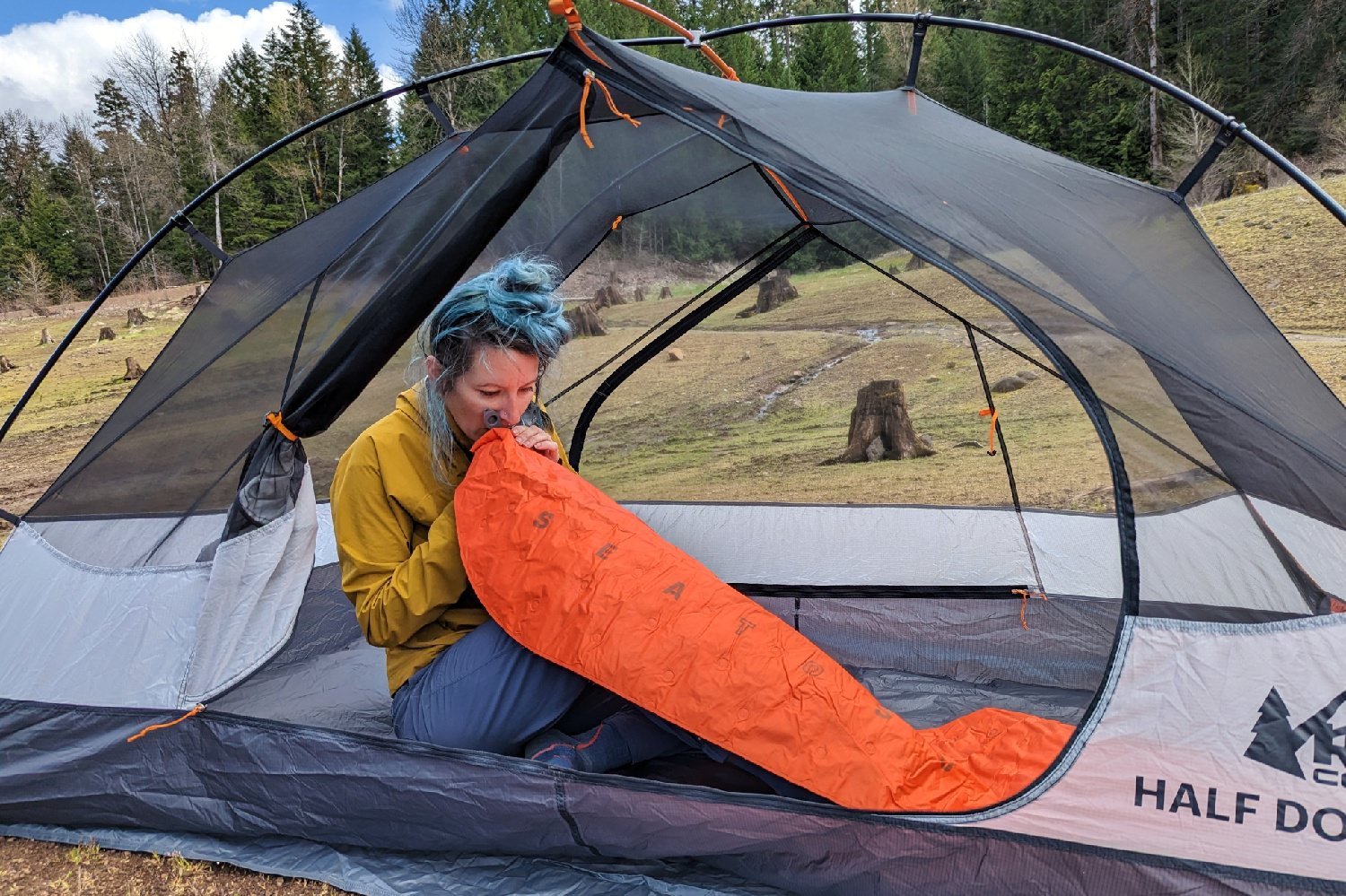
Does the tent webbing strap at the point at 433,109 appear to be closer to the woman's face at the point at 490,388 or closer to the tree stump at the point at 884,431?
the woman's face at the point at 490,388

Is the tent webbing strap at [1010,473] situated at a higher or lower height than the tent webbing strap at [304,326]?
lower

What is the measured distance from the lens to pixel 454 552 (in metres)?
1.67

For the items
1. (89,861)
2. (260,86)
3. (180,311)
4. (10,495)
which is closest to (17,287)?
(260,86)

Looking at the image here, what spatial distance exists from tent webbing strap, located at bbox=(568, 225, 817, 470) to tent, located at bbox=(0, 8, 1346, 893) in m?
0.02

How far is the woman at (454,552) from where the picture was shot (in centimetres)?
167

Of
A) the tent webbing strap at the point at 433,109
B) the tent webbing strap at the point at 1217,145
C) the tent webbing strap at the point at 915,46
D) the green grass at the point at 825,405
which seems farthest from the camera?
the green grass at the point at 825,405

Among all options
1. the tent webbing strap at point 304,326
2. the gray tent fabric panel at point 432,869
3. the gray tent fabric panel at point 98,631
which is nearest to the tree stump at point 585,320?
the tent webbing strap at point 304,326

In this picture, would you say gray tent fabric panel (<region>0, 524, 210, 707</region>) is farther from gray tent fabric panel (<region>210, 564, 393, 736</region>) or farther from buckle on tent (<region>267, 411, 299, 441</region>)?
buckle on tent (<region>267, 411, 299, 441</region>)

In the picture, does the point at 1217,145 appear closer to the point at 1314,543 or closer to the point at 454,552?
the point at 1314,543

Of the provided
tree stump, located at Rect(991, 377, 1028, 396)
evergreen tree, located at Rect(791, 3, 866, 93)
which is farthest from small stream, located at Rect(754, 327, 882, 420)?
evergreen tree, located at Rect(791, 3, 866, 93)

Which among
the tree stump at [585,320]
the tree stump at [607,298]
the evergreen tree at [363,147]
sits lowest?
the tree stump at [585,320]

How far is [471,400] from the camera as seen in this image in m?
1.74

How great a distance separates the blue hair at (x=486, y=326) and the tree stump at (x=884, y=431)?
131 inches

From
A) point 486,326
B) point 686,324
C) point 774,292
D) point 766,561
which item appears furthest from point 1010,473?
point 486,326
